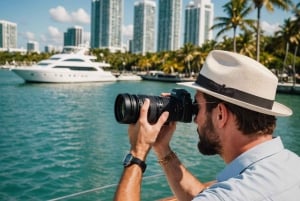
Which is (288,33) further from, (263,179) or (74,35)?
(74,35)

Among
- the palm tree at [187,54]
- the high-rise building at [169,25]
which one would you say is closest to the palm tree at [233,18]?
the palm tree at [187,54]

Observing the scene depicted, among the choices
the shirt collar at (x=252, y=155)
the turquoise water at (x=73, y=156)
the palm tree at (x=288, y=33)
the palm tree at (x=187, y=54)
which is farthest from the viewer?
the palm tree at (x=187, y=54)

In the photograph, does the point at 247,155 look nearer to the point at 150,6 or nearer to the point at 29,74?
the point at 29,74

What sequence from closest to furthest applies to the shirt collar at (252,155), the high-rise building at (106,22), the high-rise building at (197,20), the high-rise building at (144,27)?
the shirt collar at (252,155), the high-rise building at (197,20), the high-rise building at (144,27), the high-rise building at (106,22)

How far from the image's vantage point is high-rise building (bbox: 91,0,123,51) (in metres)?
172

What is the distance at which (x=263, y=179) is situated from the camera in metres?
1.03

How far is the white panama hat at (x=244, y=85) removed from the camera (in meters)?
1.24

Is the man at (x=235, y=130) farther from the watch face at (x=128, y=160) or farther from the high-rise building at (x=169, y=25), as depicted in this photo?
the high-rise building at (x=169, y=25)

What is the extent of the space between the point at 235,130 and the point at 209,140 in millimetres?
97

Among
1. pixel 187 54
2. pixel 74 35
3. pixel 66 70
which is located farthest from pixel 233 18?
pixel 74 35

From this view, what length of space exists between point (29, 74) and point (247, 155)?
44625mm

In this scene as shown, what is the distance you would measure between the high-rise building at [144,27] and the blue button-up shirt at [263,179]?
157m

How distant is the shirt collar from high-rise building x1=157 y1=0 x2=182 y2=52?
15168 cm

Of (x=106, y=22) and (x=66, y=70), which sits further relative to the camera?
(x=106, y=22)
